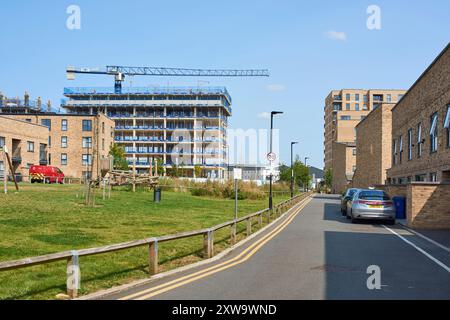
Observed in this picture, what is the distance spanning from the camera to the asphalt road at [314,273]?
327 inches

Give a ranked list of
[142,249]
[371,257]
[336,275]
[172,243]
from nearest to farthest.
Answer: [336,275] → [371,257] → [142,249] → [172,243]

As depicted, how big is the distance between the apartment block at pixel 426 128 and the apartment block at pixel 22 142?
37180 mm

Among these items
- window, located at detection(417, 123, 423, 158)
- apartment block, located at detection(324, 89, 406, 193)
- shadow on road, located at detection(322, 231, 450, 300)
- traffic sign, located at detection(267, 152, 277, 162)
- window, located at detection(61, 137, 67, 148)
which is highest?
apartment block, located at detection(324, 89, 406, 193)

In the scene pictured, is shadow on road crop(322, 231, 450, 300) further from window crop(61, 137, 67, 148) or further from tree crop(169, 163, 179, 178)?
tree crop(169, 163, 179, 178)

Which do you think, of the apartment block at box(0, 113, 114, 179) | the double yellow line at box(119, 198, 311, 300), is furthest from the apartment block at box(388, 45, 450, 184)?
the apartment block at box(0, 113, 114, 179)

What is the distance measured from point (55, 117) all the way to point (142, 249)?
2643 inches

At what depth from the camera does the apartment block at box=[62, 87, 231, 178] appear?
111 m

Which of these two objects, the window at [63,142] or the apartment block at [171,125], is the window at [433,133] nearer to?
the window at [63,142]

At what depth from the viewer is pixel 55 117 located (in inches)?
Result: 3014

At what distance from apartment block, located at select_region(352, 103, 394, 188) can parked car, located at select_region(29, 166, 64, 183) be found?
32814mm

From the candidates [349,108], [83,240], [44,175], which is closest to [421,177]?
[83,240]

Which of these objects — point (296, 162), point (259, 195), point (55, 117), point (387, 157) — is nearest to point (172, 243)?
point (259, 195)

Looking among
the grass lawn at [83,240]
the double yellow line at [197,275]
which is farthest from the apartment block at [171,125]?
the double yellow line at [197,275]
